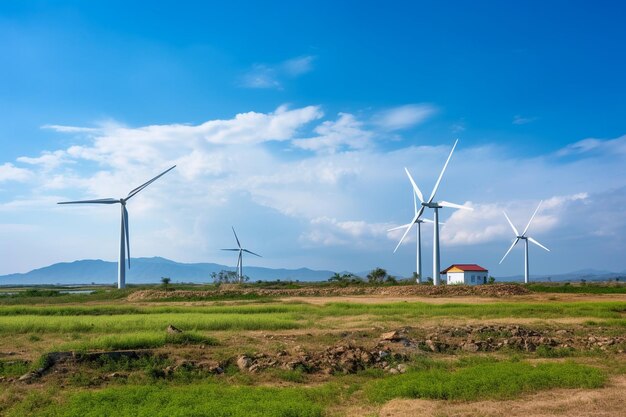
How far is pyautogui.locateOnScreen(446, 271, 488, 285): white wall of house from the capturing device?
81.1 meters

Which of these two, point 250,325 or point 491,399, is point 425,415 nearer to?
point 491,399

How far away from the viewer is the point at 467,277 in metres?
81.2

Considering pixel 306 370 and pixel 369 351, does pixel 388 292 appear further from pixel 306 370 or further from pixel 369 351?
pixel 306 370

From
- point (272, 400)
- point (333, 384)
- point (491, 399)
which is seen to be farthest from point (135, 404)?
point (491, 399)

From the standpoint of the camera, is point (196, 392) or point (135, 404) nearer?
point (135, 404)

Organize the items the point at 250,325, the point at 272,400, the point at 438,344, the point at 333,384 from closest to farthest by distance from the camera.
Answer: the point at 272,400
the point at 333,384
the point at 438,344
the point at 250,325

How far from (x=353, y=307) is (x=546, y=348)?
19353mm

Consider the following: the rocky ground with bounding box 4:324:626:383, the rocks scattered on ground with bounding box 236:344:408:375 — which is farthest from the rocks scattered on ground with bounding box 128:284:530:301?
the rocks scattered on ground with bounding box 236:344:408:375

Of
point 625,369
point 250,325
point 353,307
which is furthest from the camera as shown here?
point 353,307

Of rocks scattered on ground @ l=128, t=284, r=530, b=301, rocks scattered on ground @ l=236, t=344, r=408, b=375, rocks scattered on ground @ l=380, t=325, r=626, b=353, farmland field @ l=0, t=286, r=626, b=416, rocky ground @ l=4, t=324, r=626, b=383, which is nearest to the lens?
farmland field @ l=0, t=286, r=626, b=416

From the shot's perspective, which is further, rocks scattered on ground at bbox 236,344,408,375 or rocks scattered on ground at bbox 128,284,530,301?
rocks scattered on ground at bbox 128,284,530,301

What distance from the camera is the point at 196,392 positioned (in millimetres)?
14047

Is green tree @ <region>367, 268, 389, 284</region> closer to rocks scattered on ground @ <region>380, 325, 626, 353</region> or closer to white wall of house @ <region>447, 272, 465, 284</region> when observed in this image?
white wall of house @ <region>447, 272, 465, 284</region>

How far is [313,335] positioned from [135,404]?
35.2 feet
